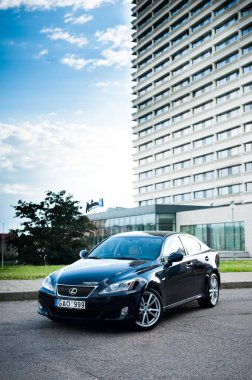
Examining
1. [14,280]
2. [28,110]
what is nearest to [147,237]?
[14,280]

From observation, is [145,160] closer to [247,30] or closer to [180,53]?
[180,53]

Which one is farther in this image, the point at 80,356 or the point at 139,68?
the point at 139,68

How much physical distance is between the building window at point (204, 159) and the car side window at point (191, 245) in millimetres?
69561

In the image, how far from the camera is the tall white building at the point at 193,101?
71.8 m

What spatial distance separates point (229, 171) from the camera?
72.9m

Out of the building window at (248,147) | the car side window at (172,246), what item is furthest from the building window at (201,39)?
the car side window at (172,246)

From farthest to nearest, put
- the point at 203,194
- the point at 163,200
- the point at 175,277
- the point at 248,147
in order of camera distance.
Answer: the point at 163,200, the point at 203,194, the point at 248,147, the point at 175,277

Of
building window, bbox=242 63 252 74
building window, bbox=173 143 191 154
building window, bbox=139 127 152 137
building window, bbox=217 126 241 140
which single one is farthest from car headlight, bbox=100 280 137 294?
building window, bbox=139 127 152 137

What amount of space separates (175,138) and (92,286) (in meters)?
80.6

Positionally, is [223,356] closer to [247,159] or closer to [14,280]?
[14,280]

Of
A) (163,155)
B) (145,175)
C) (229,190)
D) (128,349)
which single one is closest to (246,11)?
(229,190)

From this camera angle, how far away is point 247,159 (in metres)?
69.1

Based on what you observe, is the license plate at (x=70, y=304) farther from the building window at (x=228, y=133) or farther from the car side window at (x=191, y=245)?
the building window at (x=228, y=133)

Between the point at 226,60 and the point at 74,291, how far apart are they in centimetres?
7523
